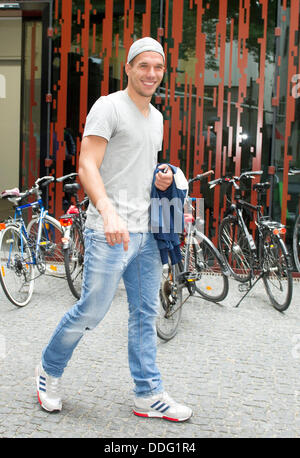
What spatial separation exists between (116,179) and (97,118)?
0.33 m

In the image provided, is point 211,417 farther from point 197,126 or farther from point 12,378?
point 197,126

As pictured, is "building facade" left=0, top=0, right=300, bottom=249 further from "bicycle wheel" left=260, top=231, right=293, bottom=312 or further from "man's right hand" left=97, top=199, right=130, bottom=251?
"man's right hand" left=97, top=199, right=130, bottom=251

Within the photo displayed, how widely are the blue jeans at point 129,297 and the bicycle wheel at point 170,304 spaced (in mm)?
1500

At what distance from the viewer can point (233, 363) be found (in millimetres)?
4387

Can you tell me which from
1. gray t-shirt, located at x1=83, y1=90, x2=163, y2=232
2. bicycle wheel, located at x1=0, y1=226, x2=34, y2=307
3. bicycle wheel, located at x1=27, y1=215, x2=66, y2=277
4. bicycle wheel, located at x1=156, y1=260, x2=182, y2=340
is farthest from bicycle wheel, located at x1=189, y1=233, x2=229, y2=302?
gray t-shirt, located at x1=83, y1=90, x2=163, y2=232

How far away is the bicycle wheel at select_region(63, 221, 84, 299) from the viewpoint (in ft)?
20.1

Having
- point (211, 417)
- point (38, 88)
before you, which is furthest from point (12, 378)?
point (38, 88)

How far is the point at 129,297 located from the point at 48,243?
3.35 meters

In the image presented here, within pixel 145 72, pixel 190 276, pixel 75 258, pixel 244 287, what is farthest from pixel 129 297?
pixel 244 287

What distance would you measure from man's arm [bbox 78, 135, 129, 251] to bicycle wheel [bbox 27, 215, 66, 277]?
11.6 ft

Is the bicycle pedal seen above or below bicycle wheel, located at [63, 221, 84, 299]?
below

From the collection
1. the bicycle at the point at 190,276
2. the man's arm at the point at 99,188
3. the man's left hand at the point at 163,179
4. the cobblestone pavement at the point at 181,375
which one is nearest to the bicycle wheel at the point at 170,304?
the bicycle at the point at 190,276

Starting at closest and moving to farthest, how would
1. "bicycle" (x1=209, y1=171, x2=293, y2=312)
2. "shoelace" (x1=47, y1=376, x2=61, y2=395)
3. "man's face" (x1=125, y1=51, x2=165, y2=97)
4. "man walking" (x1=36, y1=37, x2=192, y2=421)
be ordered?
1. "man walking" (x1=36, y1=37, x2=192, y2=421)
2. "man's face" (x1=125, y1=51, x2=165, y2=97)
3. "shoelace" (x1=47, y1=376, x2=61, y2=395)
4. "bicycle" (x1=209, y1=171, x2=293, y2=312)

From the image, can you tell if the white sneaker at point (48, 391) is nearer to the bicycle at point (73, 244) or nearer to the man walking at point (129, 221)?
the man walking at point (129, 221)
